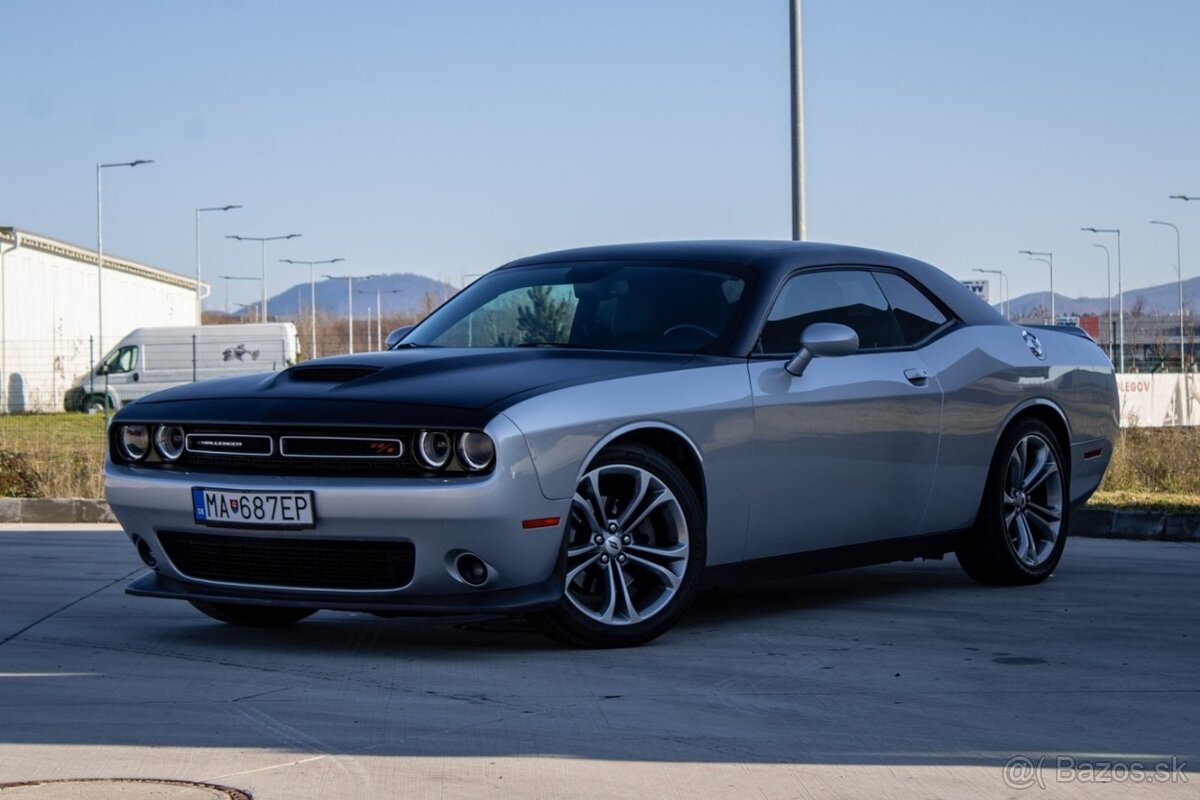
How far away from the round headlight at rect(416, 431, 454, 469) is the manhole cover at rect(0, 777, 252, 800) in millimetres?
1870

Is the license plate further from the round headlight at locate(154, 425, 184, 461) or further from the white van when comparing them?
the white van

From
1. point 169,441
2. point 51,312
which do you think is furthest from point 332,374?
point 51,312

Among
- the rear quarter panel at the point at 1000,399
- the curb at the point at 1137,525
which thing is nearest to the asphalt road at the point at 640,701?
the rear quarter panel at the point at 1000,399

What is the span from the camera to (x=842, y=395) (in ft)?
24.1

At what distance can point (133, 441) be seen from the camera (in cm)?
674

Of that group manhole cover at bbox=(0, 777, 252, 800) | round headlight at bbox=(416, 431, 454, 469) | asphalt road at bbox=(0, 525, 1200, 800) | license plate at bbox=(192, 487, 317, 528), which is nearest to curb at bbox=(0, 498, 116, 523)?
asphalt road at bbox=(0, 525, 1200, 800)

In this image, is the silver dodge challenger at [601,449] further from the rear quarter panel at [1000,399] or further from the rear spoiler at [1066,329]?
the rear spoiler at [1066,329]

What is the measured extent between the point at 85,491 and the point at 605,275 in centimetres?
925

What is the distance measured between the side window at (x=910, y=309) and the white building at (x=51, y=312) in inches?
1458

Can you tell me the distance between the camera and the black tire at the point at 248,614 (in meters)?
7.21

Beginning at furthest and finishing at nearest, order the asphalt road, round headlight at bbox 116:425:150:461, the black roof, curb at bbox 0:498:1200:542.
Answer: curb at bbox 0:498:1200:542 < the black roof < round headlight at bbox 116:425:150:461 < the asphalt road

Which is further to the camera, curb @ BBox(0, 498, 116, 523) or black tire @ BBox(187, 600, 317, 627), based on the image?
curb @ BBox(0, 498, 116, 523)

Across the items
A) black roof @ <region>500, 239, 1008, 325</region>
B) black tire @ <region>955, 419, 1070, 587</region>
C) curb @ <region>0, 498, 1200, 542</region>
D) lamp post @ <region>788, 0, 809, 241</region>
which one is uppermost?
lamp post @ <region>788, 0, 809, 241</region>

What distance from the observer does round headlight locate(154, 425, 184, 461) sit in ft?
21.6
